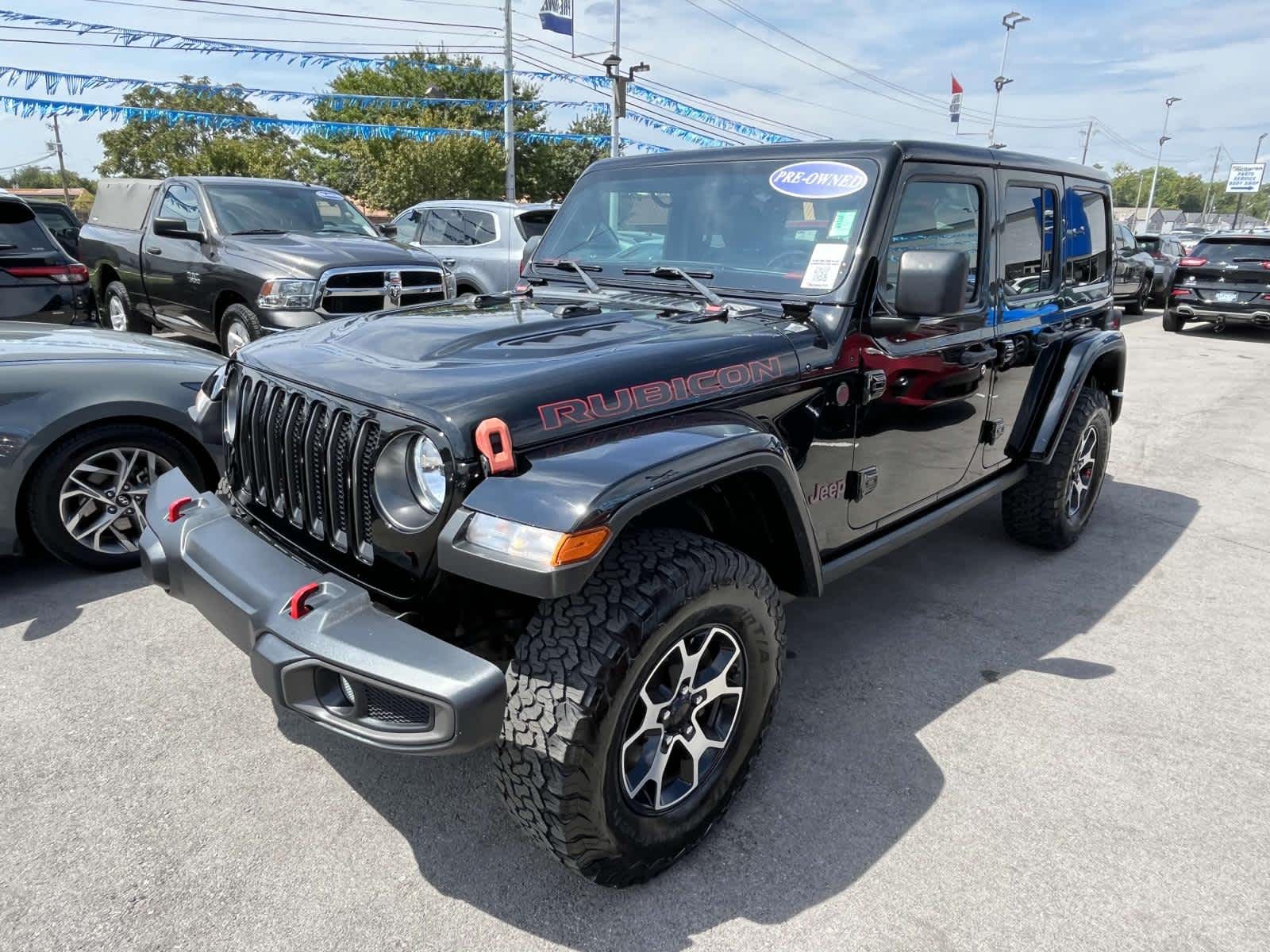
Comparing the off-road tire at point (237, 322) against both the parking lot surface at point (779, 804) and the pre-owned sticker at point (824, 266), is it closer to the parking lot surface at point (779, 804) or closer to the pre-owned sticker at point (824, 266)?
the parking lot surface at point (779, 804)

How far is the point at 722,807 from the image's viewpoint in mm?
2420

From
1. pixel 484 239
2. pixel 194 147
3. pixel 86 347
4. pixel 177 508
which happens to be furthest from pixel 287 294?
pixel 194 147

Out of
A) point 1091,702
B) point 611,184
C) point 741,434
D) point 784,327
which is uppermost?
point 611,184

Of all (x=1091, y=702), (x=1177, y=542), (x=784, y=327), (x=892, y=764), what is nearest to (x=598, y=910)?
(x=892, y=764)

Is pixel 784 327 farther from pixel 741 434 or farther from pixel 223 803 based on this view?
pixel 223 803

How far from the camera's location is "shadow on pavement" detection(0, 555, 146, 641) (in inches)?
138

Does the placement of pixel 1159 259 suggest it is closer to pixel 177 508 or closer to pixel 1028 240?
pixel 1028 240

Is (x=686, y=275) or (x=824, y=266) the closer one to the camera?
(x=824, y=266)

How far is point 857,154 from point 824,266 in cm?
46

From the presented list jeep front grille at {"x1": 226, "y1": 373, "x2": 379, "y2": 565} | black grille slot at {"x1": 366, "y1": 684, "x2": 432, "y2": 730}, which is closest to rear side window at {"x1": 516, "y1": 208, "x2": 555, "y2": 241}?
jeep front grille at {"x1": 226, "y1": 373, "x2": 379, "y2": 565}

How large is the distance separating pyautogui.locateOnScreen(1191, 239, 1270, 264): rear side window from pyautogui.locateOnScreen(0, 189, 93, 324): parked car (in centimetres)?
1556

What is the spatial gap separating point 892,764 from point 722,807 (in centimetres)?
70

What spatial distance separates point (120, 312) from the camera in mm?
9258

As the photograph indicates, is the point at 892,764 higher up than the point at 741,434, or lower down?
lower down
